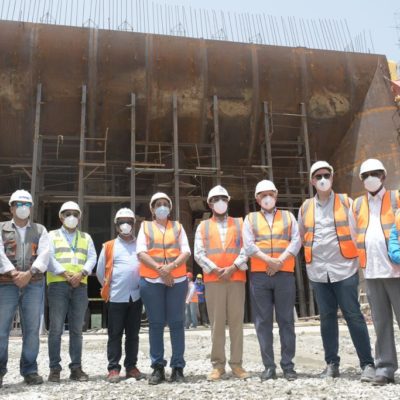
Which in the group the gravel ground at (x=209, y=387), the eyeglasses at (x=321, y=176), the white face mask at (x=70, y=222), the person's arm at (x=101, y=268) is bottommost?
the gravel ground at (x=209, y=387)

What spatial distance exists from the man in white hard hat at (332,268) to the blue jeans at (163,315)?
53.4 inches

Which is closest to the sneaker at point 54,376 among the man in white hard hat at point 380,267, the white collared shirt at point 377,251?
the man in white hard hat at point 380,267

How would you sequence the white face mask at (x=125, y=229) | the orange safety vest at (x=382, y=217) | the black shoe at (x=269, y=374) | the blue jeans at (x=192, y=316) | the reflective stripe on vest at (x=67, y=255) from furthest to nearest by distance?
the blue jeans at (x=192, y=316) → the white face mask at (x=125, y=229) → the reflective stripe on vest at (x=67, y=255) → the black shoe at (x=269, y=374) → the orange safety vest at (x=382, y=217)

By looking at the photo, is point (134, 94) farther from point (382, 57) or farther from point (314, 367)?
point (314, 367)

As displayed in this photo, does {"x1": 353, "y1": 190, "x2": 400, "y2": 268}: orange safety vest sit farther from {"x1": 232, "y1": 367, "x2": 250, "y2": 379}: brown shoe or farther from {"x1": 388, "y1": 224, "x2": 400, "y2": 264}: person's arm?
{"x1": 232, "y1": 367, "x2": 250, "y2": 379}: brown shoe

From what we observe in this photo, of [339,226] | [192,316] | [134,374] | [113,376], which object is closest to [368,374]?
[339,226]

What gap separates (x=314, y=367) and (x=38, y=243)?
3399 mm

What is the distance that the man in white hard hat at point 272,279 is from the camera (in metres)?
4.68

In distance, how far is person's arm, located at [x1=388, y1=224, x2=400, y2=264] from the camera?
13.9 ft

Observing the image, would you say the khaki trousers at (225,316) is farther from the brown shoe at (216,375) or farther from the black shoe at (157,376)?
the black shoe at (157,376)

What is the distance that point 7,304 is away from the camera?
15.7 feet

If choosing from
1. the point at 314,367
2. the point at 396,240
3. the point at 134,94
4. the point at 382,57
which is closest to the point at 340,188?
the point at 382,57

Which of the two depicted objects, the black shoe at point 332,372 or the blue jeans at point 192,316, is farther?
the blue jeans at point 192,316

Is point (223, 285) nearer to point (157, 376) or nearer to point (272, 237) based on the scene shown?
point (272, 237)
